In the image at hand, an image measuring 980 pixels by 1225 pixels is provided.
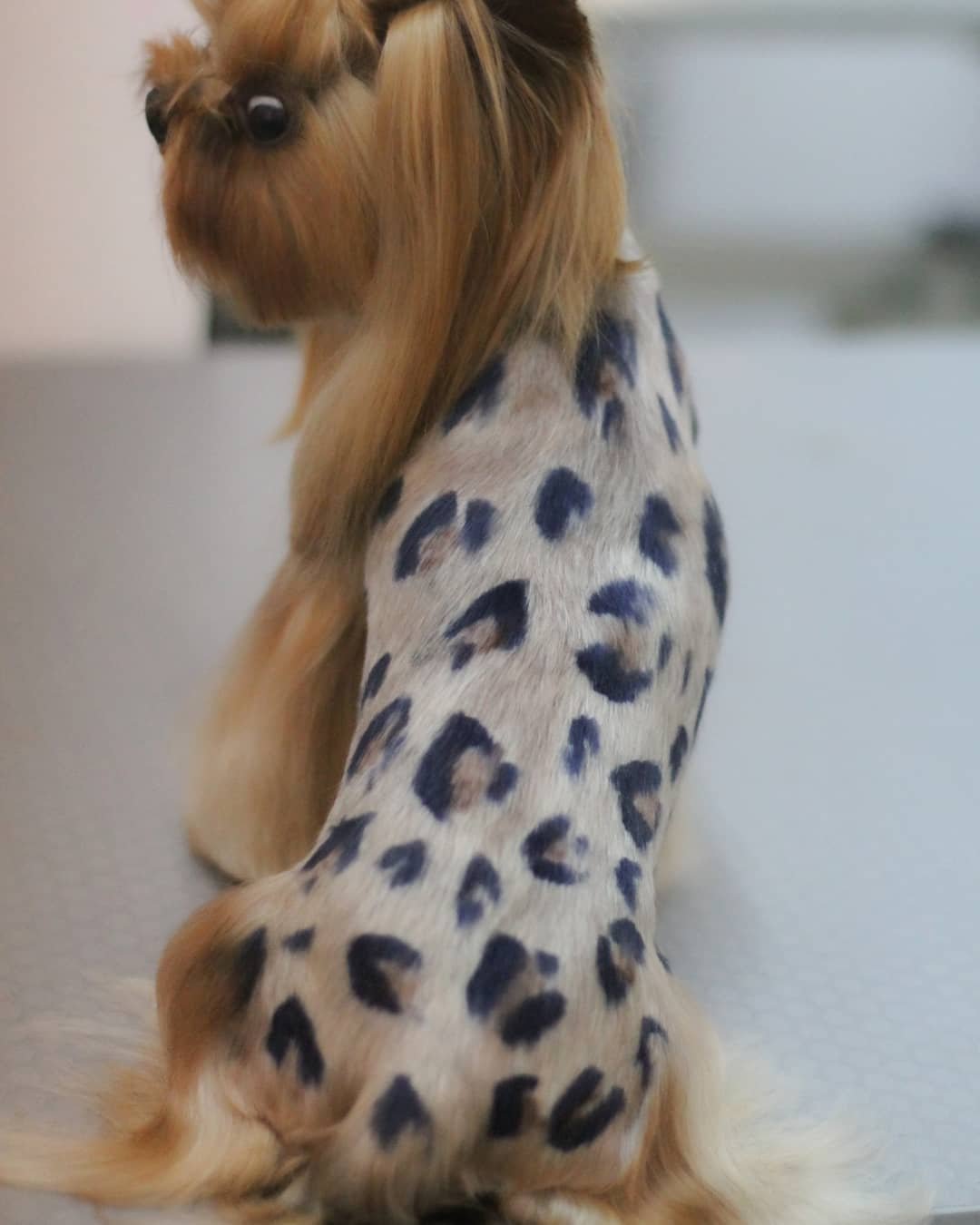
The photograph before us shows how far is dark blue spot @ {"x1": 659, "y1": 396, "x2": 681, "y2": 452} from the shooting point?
0.58 m

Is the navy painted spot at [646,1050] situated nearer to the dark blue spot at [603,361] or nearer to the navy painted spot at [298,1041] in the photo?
the navy painted spot at [298,1041]

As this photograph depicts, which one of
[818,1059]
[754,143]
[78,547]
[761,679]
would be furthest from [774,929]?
[754,143]

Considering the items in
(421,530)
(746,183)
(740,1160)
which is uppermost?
(746,183)

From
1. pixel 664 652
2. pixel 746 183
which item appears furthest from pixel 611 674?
pixel 746 183

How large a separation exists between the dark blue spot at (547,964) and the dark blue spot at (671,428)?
8.5 inches

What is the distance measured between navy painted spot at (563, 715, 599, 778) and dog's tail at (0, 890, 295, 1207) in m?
0.12

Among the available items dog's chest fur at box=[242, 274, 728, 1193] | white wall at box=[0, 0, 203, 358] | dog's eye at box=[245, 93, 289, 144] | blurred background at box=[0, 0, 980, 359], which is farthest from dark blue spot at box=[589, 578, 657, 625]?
blurred background at box=[0, 0, 980, 359]

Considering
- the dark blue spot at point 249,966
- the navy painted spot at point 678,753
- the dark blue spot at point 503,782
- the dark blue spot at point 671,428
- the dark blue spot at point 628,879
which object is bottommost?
the dark blue spot at point 249,966

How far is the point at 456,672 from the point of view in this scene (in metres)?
0.52

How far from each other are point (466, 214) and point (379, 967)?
0.29 meters

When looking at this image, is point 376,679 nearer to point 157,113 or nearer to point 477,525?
point 477,525

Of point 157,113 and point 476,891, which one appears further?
point 157,113

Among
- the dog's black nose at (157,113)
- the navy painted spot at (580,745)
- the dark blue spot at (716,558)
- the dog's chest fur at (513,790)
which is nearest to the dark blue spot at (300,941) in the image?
the dog's chest fur at (513,790)

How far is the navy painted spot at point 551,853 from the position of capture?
1.59 feet
